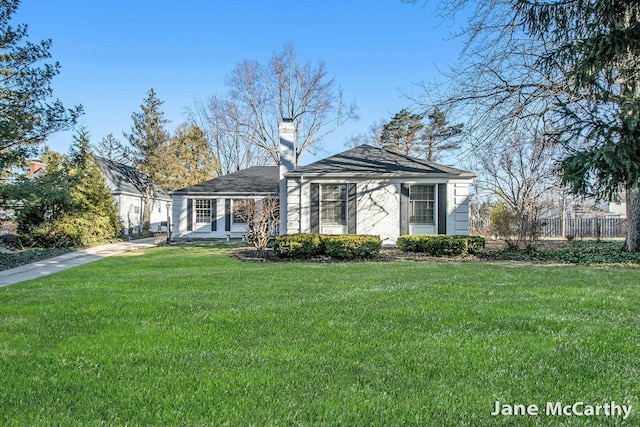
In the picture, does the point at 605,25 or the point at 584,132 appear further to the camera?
the point at 584,132

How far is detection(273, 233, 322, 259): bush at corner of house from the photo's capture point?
451 inches

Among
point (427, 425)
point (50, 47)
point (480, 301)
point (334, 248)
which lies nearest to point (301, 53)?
point (50, 47)

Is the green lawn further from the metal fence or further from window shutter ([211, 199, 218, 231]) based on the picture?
the metal fence

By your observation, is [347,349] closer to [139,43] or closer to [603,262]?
[603,262]

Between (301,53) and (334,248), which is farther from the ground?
(301,53)

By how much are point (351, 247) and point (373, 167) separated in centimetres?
505

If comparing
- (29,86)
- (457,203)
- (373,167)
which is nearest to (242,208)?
(373,167)

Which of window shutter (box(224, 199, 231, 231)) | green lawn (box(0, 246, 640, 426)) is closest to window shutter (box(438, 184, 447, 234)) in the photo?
green lawn (box(0, 246, 640, 426))

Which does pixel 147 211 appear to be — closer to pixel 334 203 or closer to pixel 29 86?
pixel 29 86

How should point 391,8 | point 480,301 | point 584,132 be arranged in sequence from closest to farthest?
point 480,301
point 584,132
point 391,8

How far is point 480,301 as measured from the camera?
17.0ft

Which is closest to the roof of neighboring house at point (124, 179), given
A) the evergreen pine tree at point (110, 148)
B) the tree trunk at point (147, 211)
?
the tree trunk at point (147, 211)

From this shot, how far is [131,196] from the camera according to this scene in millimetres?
26688

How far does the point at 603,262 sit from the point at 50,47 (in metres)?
18.7
